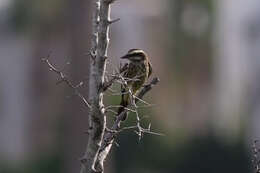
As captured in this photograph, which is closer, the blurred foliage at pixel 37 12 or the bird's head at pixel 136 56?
the bird's head at pixel 136 56

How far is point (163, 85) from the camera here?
24297 millimetres

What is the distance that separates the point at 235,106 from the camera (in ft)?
82.5

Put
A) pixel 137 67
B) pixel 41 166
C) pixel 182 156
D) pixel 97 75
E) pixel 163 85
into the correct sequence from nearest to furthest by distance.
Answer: pixel 97 75
pixel 137 67
pixel 182 156
pixel 41 166
pixel 163 85

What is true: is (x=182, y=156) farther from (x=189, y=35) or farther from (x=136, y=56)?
(x=136, y=56)

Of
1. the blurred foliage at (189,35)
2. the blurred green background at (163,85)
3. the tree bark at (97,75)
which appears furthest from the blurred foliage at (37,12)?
the tree bark at (97,75)

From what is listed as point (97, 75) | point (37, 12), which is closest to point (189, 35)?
point (37, 12)

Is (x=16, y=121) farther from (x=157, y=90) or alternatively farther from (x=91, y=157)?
(x=91, y=157)

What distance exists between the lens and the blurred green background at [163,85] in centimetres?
2017

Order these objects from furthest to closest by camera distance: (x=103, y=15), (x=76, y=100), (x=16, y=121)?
(x=16, y=121), (x=76, y=100), (x=103, y=15)

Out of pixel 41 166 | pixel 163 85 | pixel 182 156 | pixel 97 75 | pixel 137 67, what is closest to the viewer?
pixel 97 75

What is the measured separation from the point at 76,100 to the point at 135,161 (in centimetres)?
526

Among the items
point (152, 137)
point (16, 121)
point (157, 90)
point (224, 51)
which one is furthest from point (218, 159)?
point (16, 121)

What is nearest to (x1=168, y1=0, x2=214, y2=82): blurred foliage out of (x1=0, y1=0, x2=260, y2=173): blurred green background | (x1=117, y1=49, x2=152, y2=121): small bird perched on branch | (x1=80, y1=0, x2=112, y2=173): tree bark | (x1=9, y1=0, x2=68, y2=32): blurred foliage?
(x1=0, y1=0, x2=260, y2=173): blurred green background

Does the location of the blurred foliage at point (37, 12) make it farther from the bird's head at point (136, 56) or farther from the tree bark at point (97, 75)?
the tree bark at point (97, 75)
